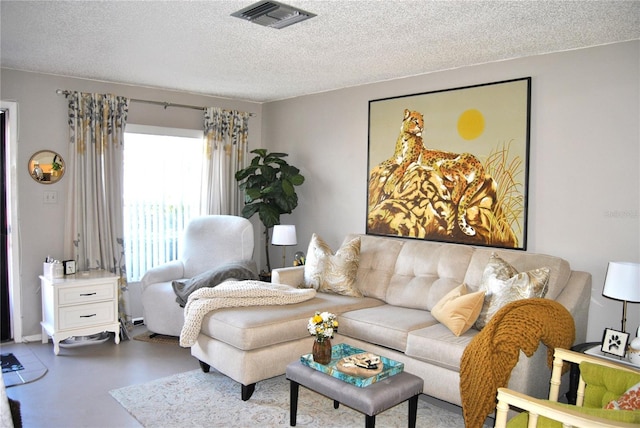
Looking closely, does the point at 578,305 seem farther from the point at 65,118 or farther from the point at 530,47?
the point at 65,118

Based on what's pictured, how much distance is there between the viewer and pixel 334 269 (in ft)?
14.1

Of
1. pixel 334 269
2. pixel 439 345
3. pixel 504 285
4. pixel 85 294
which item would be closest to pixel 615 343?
pixel 504 285

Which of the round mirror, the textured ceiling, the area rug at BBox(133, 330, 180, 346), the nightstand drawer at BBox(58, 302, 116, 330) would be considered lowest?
the area rug at BBox(133, 330, 180, 346)

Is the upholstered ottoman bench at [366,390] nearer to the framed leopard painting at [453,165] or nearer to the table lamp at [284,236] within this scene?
the framed leopard painting at [453,165]

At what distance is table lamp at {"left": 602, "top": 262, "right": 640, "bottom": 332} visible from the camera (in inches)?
113

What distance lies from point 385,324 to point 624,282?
147 cm

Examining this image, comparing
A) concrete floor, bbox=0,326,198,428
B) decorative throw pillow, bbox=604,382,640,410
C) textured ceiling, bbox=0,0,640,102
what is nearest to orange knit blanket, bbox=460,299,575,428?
decorative throw pillow, bbox=604,382,640,410

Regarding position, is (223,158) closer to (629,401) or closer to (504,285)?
(504,285)

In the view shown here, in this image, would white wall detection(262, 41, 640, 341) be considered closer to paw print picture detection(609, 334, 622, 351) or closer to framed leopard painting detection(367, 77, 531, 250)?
framed leopard painting detection(367, 77, 531, 250)

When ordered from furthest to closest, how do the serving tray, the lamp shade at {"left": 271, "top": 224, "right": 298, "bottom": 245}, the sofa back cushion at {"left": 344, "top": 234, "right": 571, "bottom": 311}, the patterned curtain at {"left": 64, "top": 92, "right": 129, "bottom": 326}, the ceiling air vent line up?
the lamp shade at {"left": 271, "top": 224, "right": 298, "bottom": 245} → the patterned curtain at {"left": 64, "top": 92, "right": 129, "bottom": 326} → the sofa back cushion at {"left": 344, "top": 234, "right": 571, "bottom": 311} → the ceiling air vent → the serving tray

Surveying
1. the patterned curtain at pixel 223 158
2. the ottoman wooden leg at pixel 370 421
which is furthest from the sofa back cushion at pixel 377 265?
the patterned curtain at pixel 223 158

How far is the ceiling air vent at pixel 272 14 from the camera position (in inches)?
110

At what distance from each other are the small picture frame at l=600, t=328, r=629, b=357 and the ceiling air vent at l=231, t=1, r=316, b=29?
2.53 metres

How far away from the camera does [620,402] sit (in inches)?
77.6
